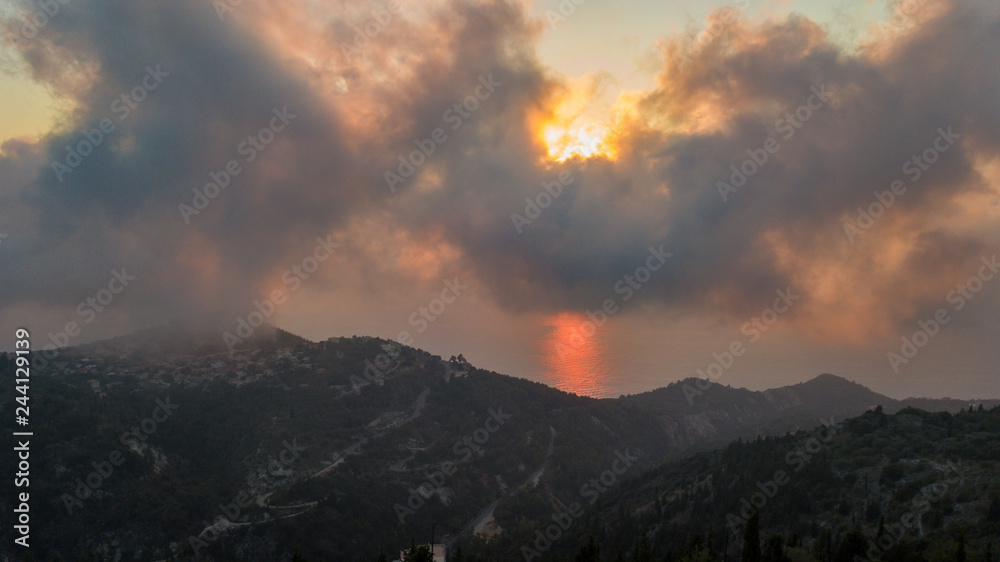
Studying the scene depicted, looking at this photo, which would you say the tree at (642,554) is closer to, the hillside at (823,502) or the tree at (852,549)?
the hillside at (823,502)

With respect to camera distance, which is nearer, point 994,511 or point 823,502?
point 994,511

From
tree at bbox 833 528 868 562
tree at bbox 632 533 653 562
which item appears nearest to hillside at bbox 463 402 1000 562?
tree at bbox 833 528 868 562

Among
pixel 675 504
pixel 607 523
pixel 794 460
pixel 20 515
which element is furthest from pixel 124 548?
pixel 794 460

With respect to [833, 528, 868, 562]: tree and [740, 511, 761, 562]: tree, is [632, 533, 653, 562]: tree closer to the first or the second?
[740, 511, 761, 562]: tree

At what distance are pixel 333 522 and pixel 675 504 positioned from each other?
97.4m

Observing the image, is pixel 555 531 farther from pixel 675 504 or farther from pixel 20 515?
pixel 20 515

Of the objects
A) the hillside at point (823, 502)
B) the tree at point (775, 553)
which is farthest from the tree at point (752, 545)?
the tree at point (775, 553)

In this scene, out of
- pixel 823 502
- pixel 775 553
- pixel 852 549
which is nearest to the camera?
pixel 775 553

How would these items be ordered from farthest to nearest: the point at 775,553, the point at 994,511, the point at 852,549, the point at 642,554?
the point at 642,554 < the point at 994,511 < the point at 852,549 < the point at 775,553

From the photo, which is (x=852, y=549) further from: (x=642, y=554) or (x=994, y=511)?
(x=642, y=554)

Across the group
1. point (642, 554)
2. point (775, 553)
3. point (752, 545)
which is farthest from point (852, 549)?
point (642, 554)

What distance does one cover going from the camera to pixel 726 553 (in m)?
110

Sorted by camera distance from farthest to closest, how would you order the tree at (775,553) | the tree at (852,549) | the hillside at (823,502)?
the hillside at (823,502), the tree at (852,549), the tree at (775,553)

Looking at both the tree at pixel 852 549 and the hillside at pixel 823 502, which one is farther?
the hillside at pixel 823 502
